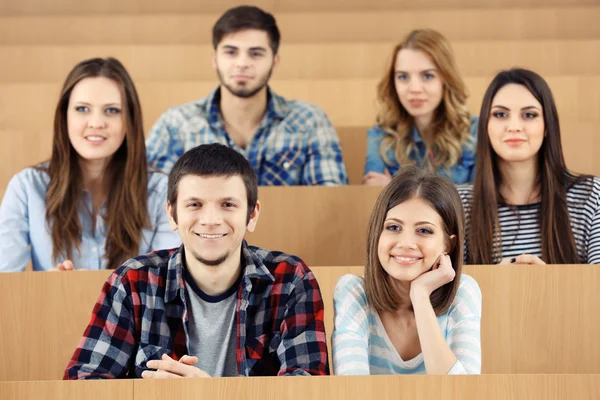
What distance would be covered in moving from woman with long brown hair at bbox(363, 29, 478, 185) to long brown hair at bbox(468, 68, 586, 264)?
0.16 m

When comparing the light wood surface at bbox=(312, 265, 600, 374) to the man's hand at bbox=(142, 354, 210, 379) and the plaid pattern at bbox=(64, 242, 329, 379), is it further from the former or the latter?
the man's hand at bbox=(142, 354, 210, 379)

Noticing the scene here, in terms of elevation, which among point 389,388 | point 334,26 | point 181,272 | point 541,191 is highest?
point 334,26

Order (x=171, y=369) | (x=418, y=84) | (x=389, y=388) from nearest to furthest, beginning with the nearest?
A: 1. (x=389, y=388)
2. (x=171, y=369)
3. (x=418, y=84)

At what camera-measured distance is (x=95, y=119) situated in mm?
1207

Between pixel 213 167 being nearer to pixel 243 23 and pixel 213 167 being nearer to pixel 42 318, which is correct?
pixel 42 318

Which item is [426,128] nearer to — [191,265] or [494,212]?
[494,212]

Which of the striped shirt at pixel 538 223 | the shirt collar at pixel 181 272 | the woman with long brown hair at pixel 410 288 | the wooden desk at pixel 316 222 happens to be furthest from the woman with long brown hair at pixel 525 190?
the shirt collar at pixel 181 272

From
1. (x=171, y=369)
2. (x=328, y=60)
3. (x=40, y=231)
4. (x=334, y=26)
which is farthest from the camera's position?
(x=334, y=26)

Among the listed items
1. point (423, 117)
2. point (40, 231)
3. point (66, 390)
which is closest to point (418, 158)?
point (423, 117)

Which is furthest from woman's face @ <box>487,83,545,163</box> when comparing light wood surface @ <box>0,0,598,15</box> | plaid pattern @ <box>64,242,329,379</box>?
light wood surface @ <box>0,0,598,15</box>

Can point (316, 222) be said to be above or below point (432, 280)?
above

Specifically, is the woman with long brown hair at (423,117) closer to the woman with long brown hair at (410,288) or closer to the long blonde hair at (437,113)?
the long blonde hair at (437,113)

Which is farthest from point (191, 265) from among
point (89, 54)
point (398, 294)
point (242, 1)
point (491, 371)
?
point (242, 1)

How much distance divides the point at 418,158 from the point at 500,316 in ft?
1.44
